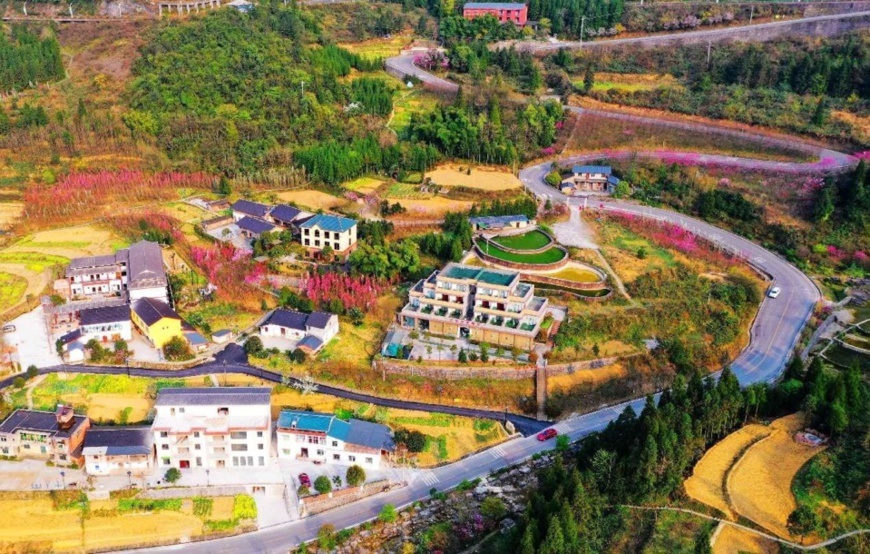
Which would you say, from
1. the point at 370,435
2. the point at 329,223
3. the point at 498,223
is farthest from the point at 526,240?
the point at 370,435

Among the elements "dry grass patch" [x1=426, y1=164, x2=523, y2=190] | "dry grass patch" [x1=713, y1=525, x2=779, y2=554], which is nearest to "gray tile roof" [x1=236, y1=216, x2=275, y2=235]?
"dry grass patch" [x1=426, y1=164, x2=523, y2=190]

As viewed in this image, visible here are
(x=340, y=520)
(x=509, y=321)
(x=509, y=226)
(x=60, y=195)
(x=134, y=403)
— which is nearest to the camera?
(x=340, y=520)

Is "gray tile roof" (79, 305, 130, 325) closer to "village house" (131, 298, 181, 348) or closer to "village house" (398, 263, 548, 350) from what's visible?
"village house" (131, 298, 181, 348)

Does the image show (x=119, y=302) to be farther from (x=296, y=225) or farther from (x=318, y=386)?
(x=318, y=386)

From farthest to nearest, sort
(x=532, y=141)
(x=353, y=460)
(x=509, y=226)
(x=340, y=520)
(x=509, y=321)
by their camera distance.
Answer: (x=532, y=141)
(x=509, y=226)
(x=509, y=321)
(x=353, y=460)
(x=340, y=520)

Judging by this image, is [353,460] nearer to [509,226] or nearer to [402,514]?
[402,514]

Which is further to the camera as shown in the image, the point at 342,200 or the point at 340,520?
the point at 342,200

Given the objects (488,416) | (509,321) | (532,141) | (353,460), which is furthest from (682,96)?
(353,460)
